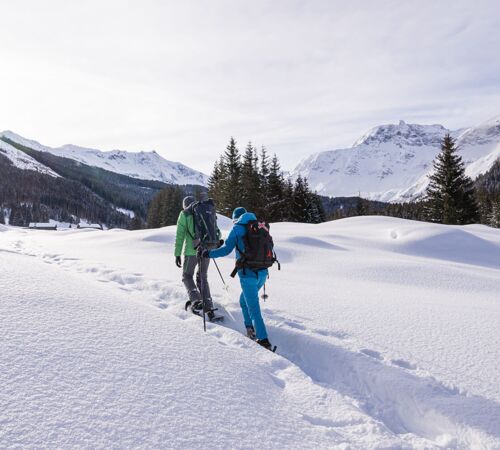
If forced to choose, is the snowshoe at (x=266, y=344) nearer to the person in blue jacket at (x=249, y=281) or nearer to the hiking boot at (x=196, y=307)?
the person in blue jacket at (x=249, y=281)

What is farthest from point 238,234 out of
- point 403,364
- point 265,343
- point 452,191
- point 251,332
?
point 452,191

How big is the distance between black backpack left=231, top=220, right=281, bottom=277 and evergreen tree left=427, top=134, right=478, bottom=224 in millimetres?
32028

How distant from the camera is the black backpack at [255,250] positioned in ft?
18.5

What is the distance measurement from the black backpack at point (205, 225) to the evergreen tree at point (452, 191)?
103 feet

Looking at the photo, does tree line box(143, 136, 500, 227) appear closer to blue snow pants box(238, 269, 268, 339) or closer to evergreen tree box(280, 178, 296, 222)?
evergreen tree box(280, 178, 296, 222)

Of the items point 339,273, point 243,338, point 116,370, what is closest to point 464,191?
point 339,273

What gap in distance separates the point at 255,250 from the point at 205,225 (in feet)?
5.61

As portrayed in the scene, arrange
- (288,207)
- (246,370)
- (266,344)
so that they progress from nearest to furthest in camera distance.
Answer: (246,370), (266,344), (288,207)

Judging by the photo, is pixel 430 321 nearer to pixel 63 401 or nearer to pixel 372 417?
pixel 372 417

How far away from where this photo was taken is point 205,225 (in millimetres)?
7020

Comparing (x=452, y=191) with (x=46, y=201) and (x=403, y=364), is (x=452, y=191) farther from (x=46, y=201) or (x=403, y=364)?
(x=46, y=201)

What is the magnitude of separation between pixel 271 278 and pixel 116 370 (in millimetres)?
6641

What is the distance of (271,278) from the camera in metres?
9.80

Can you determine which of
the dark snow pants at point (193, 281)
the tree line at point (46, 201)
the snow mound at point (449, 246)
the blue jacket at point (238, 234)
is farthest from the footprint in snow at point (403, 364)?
the tree line at point (46, 201)
